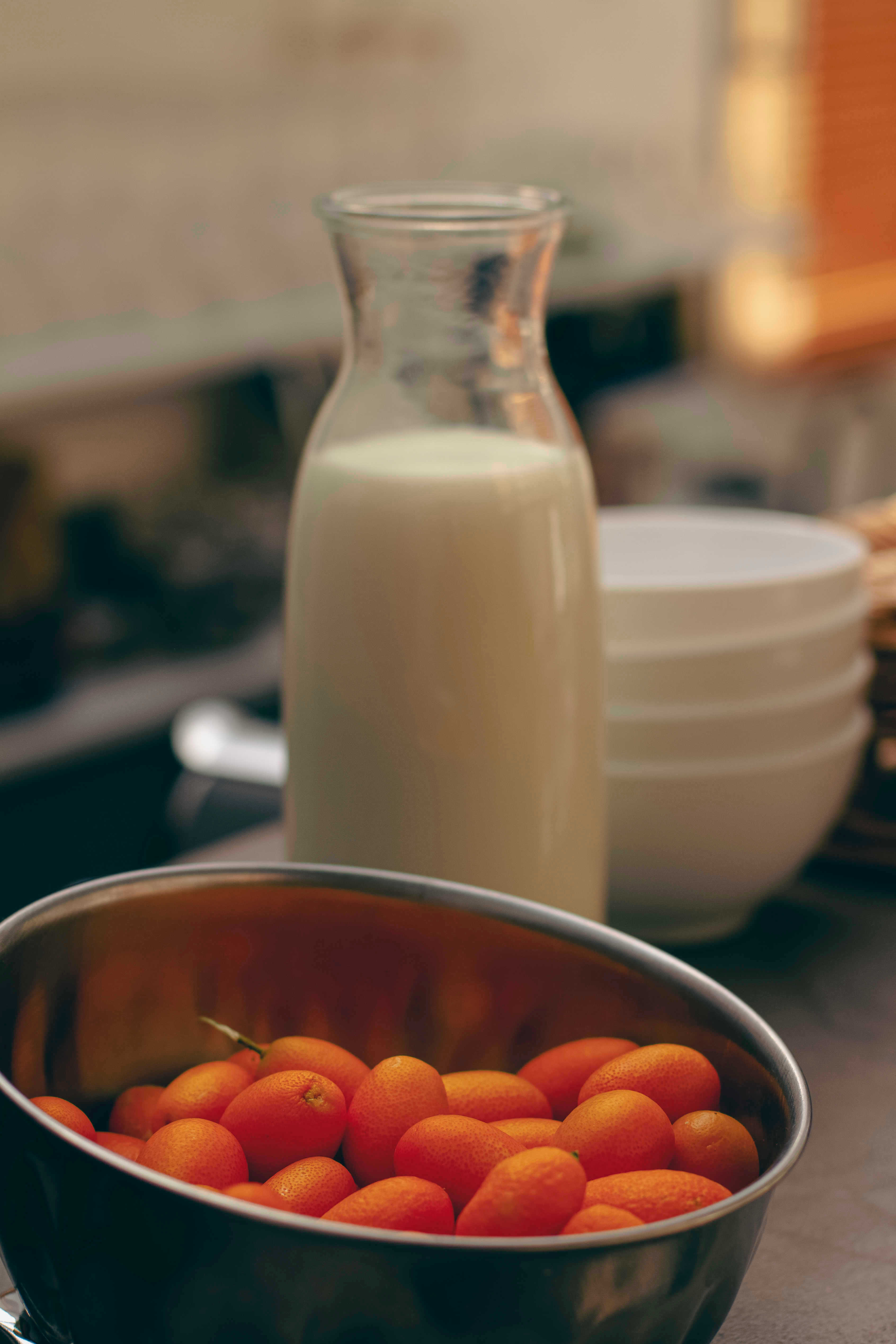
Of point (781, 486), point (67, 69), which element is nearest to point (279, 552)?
point (67, 69)

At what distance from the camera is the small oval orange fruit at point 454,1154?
0.38 meters

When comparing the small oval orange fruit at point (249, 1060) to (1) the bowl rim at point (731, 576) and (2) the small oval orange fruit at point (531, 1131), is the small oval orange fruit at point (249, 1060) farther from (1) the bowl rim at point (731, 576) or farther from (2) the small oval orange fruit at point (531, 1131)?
(1) the bowl rim at point (731, 576)

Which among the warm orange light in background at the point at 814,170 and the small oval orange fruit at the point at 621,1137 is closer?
the small oval orange fruit at the point at 621,1137

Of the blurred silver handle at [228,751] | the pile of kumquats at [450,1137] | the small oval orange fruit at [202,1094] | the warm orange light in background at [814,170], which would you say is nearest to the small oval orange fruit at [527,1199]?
the pile of kumquats at [450,1137]

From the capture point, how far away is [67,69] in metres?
2.17

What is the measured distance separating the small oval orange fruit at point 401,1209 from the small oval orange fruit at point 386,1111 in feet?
0.12

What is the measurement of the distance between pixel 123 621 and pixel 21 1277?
1768 mm

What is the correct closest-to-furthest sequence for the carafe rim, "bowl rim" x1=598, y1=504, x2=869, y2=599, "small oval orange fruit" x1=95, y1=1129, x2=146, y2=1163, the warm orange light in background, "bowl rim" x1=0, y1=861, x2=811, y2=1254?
"bowl rim" x1=0, y1=861, x2=811, y2=1254
"small oval orange fruit" x1=95, y1=1129, x2=146, y2=1163
the carafe rim
"bowl rim" x1=598, y1=504, x2=869, y2=599
the warm orange light in background

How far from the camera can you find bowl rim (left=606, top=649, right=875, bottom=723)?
672mm

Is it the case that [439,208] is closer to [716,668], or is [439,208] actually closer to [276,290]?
[716,668]

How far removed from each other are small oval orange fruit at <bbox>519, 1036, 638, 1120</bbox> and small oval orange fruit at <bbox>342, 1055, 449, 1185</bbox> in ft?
0.15

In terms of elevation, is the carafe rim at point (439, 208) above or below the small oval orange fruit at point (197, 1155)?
above

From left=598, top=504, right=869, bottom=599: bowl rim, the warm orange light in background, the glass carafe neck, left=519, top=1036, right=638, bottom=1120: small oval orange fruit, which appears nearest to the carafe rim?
the glass carafe neck

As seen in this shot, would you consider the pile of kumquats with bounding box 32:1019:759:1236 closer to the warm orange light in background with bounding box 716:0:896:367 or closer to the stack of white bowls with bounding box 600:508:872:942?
the stack of white bowls with bounding box 600:508:872:942
